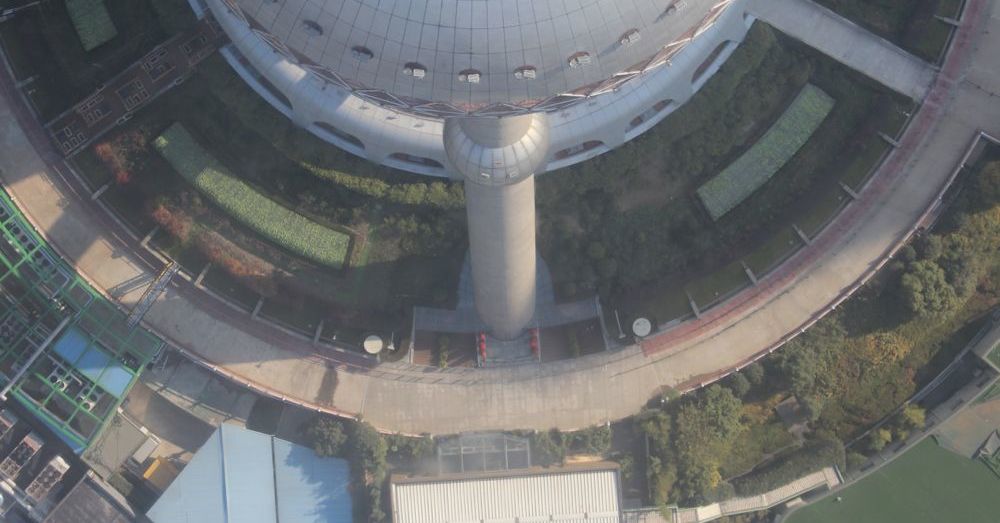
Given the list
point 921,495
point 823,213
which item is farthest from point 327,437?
point 921,495

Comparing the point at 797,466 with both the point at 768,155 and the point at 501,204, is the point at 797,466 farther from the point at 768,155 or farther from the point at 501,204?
the point at 501,204

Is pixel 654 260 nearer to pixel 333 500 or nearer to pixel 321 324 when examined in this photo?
pixel 321 324

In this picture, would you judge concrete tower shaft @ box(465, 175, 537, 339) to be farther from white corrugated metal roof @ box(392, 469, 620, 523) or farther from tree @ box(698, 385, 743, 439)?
tree @ box(698, 385, 743, 439)

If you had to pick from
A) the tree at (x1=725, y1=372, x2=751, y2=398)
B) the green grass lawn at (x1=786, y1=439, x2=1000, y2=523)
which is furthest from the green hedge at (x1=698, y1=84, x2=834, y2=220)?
the green grass lawn at (x1=786, y1=439, x2=1000, y2=523)

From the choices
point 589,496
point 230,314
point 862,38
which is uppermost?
point 862,38

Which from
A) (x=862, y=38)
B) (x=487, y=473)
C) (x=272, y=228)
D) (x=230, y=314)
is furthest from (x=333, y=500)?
(x=862, y=38)

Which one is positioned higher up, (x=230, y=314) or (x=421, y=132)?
(x=421, y=132)
